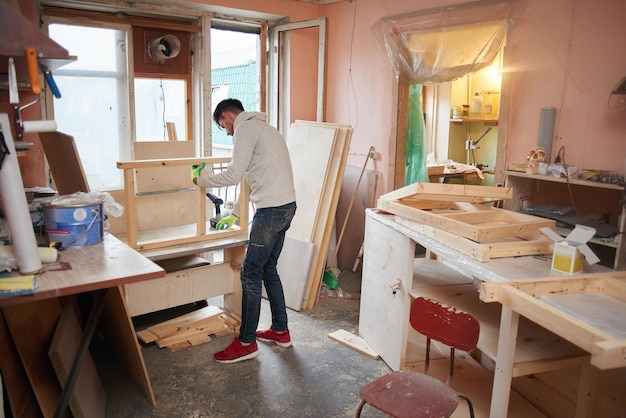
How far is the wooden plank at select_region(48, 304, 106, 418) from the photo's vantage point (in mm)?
2168

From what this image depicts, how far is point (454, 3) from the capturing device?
3.63 meters

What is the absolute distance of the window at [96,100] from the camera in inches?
153

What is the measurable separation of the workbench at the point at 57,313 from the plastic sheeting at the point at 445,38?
263 centimetres

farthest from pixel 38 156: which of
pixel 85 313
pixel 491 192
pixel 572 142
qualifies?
pixel 572 142

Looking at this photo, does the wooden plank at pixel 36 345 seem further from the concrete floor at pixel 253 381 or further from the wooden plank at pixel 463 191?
the wooden plank at pixel 463 191

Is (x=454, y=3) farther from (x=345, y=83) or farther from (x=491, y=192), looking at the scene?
(x=491, y=192)

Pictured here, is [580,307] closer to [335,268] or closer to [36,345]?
[36,345]

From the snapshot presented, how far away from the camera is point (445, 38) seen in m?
3.70

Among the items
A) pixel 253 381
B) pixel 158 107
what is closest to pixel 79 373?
pixel 253 381

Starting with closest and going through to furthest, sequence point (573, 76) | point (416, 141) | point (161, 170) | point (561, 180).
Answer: point (561, 180) < point (573, 76) < point (161, 170) < point (416, 141)

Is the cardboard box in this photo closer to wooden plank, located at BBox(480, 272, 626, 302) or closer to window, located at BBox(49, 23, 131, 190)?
wooden plank, located at BBox(480, 272, 626, 302)

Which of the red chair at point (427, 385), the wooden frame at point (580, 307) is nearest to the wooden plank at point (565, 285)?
the wooden frame at point (580, 307)

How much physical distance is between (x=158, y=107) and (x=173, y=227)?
1.27 metres

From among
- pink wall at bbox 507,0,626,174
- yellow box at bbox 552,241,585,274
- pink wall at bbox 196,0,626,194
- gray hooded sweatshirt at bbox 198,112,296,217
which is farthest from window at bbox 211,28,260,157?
yellow box at bbox 552,241,585,274
